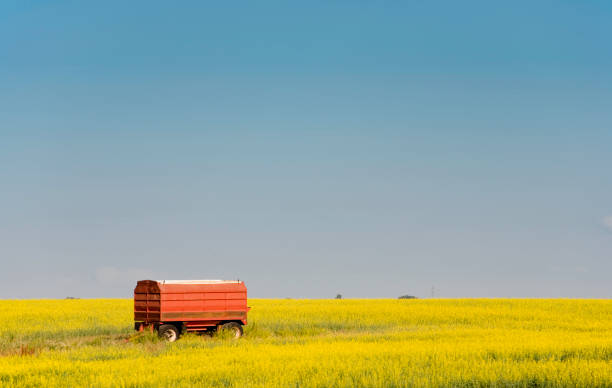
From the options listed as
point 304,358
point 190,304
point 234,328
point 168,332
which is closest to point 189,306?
point 190,304

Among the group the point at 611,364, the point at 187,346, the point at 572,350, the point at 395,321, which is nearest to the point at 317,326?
the point at 395,321

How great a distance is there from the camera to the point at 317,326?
102ft

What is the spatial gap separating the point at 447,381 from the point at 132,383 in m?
6.40

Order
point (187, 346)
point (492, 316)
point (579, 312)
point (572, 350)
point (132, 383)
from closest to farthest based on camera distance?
point (132, 383) < point (572, 350) < point (187, 346) < point (492, 316) < point (579, 312)

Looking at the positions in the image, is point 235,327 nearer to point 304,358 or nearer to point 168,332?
point 168,332

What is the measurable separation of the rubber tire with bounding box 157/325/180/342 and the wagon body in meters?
0.20

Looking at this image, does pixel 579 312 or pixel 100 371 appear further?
pixel 579 312

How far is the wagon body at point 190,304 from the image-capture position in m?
24.8

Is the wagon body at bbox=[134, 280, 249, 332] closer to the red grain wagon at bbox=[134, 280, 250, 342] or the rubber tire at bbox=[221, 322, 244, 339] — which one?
the red grain wagon at bbox=[134, 280, 250, 342]

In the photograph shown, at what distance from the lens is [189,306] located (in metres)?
25.1

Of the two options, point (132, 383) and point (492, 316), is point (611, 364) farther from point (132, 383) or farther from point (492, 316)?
point (492, 316)

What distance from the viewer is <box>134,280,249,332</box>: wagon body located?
81.4 feet

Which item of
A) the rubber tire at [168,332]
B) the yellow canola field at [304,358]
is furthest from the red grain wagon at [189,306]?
the yellow canola field at [304,358]

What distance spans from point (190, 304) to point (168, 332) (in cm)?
124
